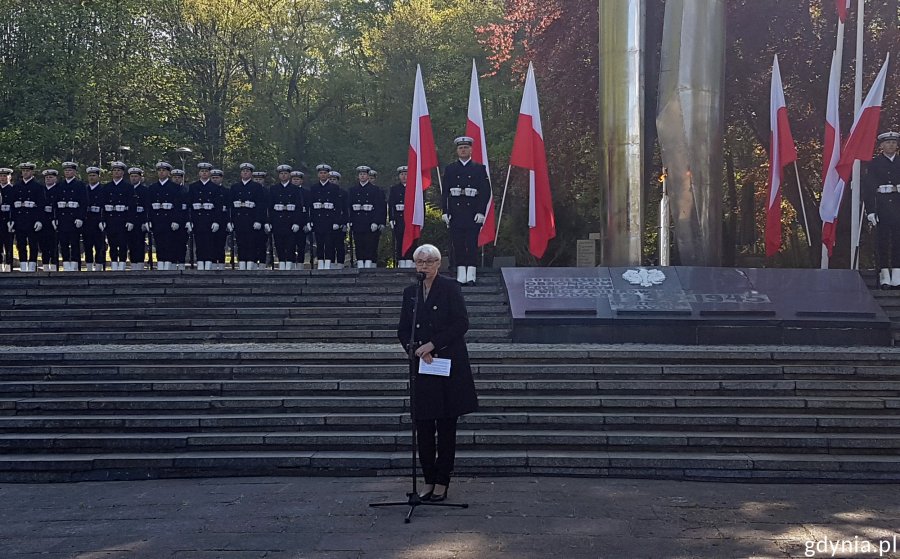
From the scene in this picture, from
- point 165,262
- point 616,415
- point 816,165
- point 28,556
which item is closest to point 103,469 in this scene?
point 28,556

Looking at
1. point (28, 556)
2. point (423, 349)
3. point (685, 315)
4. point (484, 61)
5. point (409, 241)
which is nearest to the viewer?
point (28, 556)

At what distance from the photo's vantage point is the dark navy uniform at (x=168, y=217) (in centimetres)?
1386

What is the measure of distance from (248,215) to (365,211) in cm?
200

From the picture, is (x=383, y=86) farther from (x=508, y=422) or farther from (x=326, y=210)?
(x=508, y=422)

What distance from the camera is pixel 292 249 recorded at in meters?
14.1

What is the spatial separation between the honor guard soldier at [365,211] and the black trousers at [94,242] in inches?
166

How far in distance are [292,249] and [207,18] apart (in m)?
25.4

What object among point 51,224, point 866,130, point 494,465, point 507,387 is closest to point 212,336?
point 507,387

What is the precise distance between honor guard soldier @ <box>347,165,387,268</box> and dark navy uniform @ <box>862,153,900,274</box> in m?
7.21

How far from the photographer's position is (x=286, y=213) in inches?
548

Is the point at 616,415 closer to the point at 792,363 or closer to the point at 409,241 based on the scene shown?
the point at 792,363

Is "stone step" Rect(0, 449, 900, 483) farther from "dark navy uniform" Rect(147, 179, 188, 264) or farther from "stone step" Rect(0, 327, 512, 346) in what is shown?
"dark navy uniform" Rect(147, 179, 188, 264)

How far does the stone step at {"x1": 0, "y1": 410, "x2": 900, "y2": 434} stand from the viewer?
7.52 metres

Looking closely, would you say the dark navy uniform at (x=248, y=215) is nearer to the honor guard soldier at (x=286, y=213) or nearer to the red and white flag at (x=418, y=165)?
the honor guard soldier at (x=286, y=213)
